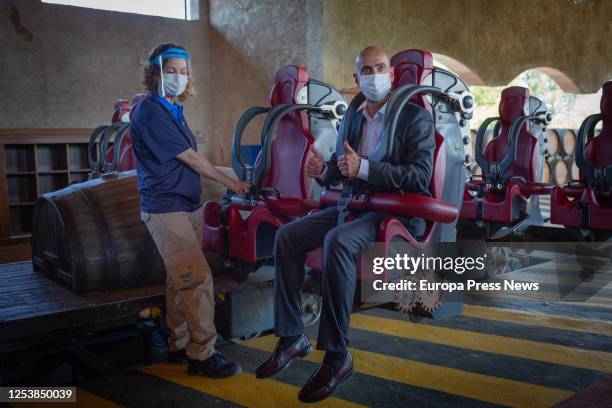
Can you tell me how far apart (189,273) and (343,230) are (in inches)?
31.3

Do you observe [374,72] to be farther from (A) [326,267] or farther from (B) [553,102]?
(B) [553,102]

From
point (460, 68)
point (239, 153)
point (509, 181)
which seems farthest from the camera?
point (460, 68)

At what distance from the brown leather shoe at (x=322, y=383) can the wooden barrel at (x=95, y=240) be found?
60.9 inches

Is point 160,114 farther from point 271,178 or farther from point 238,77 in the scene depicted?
point 238,77

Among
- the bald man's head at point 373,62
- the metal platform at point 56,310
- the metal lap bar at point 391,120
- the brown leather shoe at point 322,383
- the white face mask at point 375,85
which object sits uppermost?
the bald man's head at point 373,62

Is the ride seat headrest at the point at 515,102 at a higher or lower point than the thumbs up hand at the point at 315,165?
higher

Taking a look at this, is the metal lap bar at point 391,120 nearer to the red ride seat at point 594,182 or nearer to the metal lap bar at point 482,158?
the red ride seat at point 594,182

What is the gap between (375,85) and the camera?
294cm

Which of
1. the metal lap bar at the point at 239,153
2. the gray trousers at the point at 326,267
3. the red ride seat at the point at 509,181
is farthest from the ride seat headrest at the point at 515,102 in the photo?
the gray trousers at the point at 326,267

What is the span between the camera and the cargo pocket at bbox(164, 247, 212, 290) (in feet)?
9.54

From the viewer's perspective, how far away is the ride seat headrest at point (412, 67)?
11.2ft

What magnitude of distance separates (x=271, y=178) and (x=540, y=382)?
1.91 meters

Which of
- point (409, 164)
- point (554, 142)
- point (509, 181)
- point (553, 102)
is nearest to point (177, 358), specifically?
point (409, 164)

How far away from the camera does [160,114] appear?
2840mm
